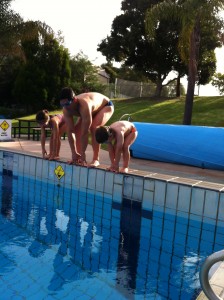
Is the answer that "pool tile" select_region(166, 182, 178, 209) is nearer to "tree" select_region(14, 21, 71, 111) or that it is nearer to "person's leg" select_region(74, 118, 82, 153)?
"person's leg" select_region(74, 118, 82, 153)

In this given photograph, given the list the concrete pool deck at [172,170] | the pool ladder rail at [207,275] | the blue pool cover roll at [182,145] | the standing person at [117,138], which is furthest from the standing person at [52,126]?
the pool ladder rail at [207,275]

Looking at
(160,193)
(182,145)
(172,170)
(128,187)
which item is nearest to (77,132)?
(128,187)

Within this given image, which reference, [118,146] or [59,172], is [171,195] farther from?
[59,172]

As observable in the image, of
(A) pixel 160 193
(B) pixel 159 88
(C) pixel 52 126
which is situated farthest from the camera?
(B) pixel 159 88

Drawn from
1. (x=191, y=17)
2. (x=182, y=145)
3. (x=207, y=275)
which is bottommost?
(x=207, y=275)

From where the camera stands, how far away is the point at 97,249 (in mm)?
3859

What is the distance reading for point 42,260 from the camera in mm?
3512

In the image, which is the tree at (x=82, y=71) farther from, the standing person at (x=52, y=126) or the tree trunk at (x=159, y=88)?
the standing person at (x=52, y=126)

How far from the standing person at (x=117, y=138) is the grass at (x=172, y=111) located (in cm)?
1111

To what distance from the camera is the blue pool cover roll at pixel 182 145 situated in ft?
26.8

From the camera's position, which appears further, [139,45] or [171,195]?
[139,45]

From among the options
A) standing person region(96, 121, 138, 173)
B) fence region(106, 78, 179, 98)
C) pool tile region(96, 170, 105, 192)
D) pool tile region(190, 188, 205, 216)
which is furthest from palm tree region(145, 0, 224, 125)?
fence region(106, 78, 179, 98)

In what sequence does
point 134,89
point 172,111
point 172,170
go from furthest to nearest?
point 134,89, point 172,111, point 172,170

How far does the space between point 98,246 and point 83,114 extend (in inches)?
87.3
